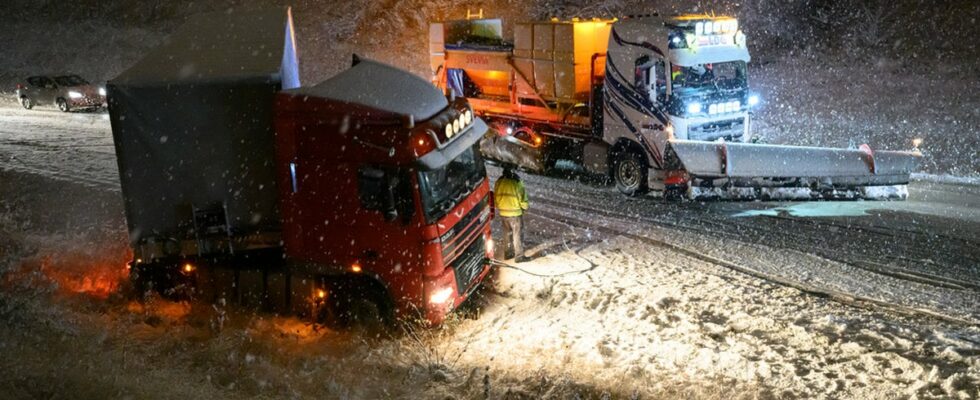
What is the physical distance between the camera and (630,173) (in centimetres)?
1394

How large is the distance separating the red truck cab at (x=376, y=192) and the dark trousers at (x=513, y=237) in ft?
6.38

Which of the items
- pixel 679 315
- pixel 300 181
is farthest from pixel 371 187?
pixel 679 315

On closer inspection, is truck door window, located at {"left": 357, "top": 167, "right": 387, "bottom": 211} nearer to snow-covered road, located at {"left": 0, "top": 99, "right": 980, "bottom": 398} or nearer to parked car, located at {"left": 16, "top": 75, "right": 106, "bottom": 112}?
snow-covered road, located at {"left": 0, "top": 99, "right": 980, "bottom": 398}

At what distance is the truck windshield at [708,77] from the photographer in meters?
13.2

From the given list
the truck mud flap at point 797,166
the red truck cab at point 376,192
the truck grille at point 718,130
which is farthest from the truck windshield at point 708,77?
the red truck cab at point 376,192

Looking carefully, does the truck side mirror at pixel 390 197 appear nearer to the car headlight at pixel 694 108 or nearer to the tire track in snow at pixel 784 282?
the tire track in snow at pixel 784 282

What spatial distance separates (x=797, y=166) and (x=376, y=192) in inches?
332

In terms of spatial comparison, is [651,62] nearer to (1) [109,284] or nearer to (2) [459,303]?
(2) [459,303]

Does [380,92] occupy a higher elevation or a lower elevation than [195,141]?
higher

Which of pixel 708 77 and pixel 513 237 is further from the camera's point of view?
pixel 708 77

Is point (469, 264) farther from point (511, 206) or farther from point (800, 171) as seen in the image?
point (800, 171)

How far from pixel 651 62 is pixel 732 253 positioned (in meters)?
4.56

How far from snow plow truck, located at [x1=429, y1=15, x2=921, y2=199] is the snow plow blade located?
17 millimetres

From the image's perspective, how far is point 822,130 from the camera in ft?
62.3
